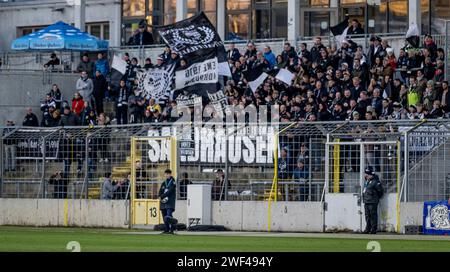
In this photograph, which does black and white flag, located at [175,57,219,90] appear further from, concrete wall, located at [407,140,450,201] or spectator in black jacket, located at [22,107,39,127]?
spectator in black jacket, located at [22,107,39,127]

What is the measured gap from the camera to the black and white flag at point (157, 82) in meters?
47.9

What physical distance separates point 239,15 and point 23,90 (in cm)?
903

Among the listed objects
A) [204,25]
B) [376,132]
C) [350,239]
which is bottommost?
[350,239]

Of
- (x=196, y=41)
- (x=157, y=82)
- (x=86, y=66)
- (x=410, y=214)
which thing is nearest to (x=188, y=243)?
(x=410, y=214)

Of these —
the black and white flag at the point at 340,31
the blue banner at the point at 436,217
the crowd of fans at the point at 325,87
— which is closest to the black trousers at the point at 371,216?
the blue banner at the point at 436,217

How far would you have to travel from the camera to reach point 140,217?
4419 cm

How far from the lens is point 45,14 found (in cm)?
6397

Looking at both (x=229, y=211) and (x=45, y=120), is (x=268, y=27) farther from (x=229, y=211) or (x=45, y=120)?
(x=229, y=211)

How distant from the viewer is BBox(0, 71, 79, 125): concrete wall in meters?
55.1

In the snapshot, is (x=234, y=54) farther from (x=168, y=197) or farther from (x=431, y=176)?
(x=431, y=176)

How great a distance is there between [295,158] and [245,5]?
1805 centimetres

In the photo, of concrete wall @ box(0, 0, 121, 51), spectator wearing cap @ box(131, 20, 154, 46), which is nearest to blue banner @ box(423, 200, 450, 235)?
spectator wearing cap @ box(131, 20, 154, 46)

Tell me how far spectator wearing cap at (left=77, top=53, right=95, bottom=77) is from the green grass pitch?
53.4 feet
